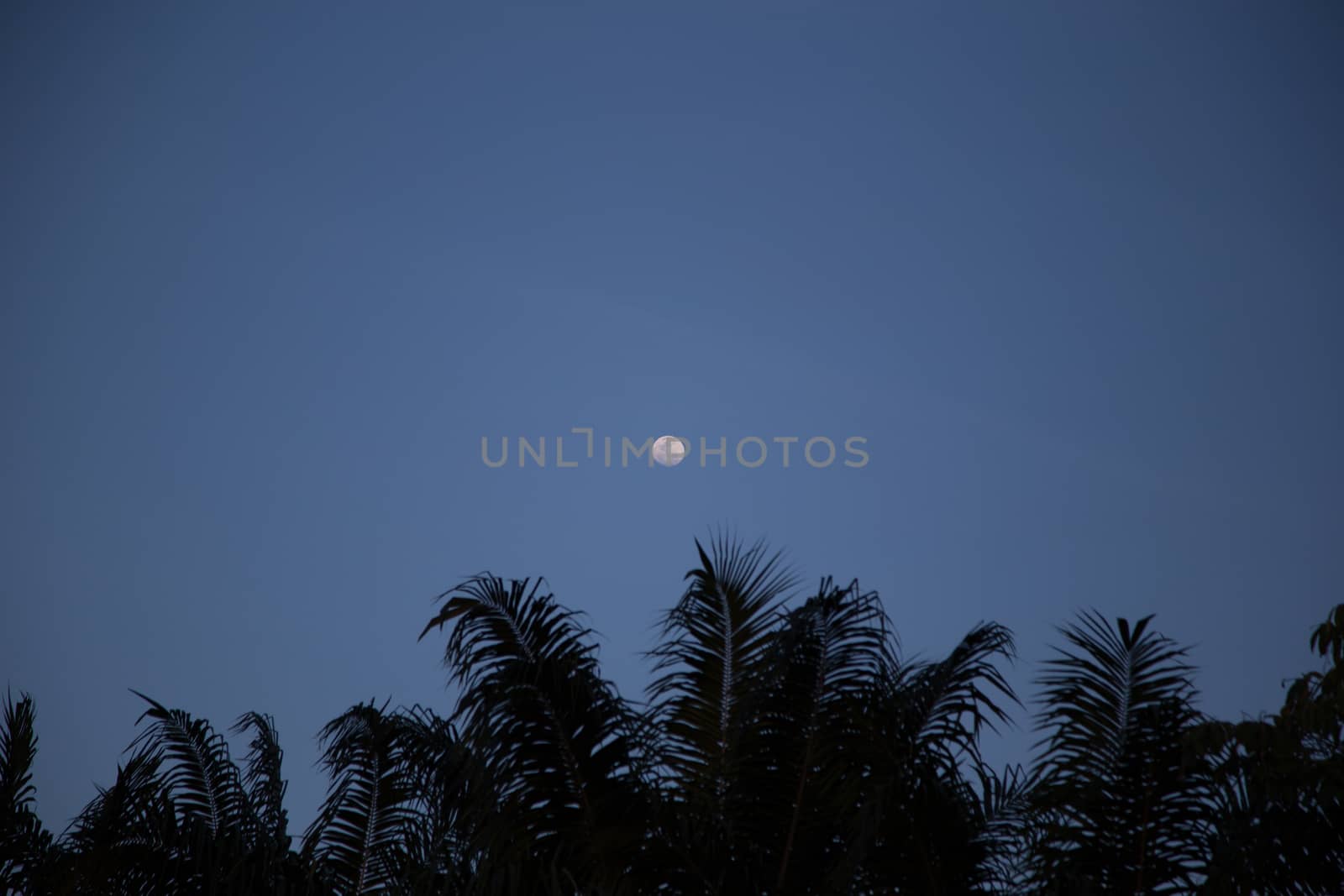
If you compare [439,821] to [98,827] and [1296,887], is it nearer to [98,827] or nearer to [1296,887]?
[98,827]

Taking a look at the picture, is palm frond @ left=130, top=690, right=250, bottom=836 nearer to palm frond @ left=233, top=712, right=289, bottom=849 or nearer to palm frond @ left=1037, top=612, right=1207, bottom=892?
palm frond @ left=233, top=712, right=289, bottom=849

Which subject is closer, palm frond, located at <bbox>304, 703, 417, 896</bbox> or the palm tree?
the palm tree

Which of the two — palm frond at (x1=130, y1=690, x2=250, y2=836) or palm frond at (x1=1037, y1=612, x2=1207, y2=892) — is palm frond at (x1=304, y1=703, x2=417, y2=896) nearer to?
palm frond at (x1=130, y1=690, x2=250, y2=836)

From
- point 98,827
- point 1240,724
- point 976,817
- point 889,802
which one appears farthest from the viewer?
point 98,827

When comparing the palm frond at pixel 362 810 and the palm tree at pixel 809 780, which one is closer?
the palm tree at pixel 809 780

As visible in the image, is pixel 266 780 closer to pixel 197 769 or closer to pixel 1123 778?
pixel 197 769

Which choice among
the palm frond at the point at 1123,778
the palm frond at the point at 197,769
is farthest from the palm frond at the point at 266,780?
the palm frond at the point at 1123,778

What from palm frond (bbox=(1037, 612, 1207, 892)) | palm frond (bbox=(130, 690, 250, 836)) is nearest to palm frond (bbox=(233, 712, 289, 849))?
palm frond (bbox=(130, 690, 250, 836))

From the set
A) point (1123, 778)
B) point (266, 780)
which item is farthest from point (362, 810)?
point (1123, 778)

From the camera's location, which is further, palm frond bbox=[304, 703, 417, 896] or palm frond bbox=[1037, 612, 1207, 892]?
palm frond bbox=[304, 703, 417, 896]

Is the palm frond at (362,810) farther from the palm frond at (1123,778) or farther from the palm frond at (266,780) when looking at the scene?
the palm frond at (1123,778)

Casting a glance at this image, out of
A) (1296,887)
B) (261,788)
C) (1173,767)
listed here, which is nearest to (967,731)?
(1173,767)
